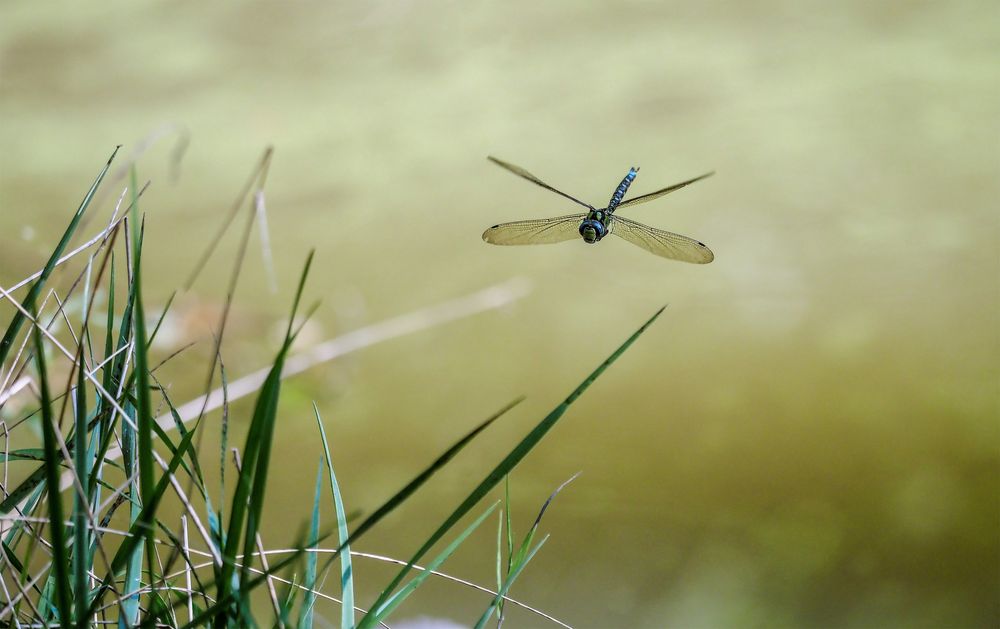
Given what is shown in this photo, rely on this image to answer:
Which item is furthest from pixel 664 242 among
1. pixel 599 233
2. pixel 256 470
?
pixel 256 470

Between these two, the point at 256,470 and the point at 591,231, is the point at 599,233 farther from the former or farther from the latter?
the point at 256,470

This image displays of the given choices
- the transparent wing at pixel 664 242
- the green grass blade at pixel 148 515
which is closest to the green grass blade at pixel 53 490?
the green grass blade at pixel 148 515

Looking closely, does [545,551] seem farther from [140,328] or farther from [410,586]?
[140,328]

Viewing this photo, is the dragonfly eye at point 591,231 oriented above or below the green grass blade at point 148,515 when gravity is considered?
below

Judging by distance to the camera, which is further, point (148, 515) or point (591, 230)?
point (591, 230)

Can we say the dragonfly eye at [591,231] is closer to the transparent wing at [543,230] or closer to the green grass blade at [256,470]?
the transparent wing at [543,230]

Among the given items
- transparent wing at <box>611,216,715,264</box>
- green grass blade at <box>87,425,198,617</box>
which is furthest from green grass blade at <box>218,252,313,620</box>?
transparent wing at <box>611,216,715,264</box>

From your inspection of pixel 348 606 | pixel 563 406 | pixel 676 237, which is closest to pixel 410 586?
pixel 348 606
